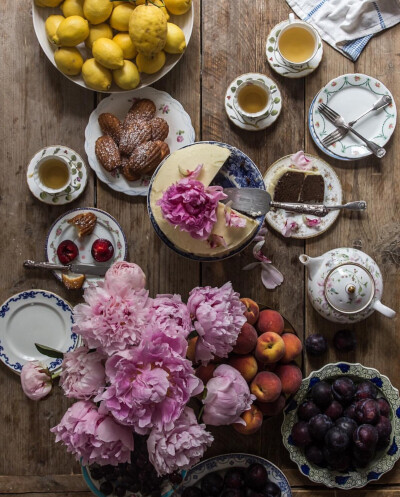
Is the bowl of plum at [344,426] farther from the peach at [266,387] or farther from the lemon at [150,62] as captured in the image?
the lemon at [150,62]

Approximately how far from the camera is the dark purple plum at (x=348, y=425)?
4.05ft

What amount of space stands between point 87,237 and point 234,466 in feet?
2.02

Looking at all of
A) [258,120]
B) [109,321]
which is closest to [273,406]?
[109,321]

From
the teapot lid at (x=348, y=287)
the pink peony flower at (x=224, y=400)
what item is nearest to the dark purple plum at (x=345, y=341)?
the teapot lid at (x=348, y=287)

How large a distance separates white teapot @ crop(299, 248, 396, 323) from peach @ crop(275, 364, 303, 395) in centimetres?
15

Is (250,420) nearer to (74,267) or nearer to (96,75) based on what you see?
(74,267)

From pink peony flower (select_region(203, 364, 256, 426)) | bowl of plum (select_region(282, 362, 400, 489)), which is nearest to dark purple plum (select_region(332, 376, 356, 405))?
bowl of plum (select_region(282, 362, 400, 489))

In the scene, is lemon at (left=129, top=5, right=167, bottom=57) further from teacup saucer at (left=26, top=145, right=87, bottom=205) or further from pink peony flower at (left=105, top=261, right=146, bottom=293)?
pink peony flower at (left=105, top=261, right=146, bottom=293)

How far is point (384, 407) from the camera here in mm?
1290

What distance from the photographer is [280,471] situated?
1307 millimetres

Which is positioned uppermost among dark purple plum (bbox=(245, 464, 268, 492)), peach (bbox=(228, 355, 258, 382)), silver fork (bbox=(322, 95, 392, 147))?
silver fork (bbox=(322, 95, 392, 147))

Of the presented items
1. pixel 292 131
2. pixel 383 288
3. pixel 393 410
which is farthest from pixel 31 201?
pixel 393 410

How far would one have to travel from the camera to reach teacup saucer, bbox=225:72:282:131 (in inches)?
53.1

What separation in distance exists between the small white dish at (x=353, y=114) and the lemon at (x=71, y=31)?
542 millimetres
